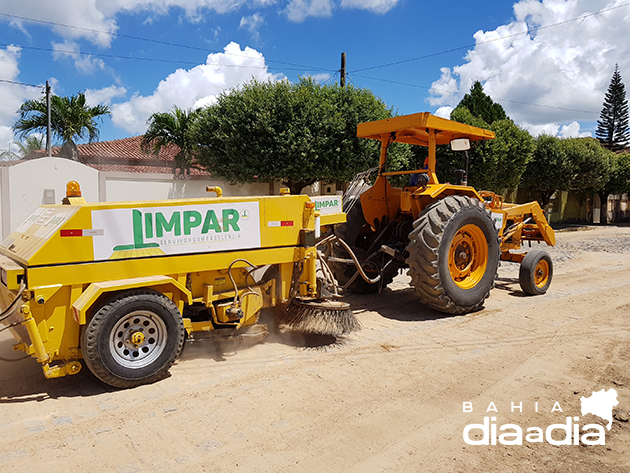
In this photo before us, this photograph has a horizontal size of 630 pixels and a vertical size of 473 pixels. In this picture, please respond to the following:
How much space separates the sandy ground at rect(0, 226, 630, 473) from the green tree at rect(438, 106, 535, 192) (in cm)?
1379

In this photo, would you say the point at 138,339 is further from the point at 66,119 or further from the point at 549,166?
the point at 549,166

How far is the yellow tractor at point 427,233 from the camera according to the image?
20.4 feet

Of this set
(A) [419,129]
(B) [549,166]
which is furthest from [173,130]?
(B) [549,166]

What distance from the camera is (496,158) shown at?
63.5 ft

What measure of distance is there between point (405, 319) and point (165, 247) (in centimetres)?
345

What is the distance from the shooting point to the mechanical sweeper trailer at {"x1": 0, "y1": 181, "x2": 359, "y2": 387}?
12.8 ft

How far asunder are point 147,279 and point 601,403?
386cm

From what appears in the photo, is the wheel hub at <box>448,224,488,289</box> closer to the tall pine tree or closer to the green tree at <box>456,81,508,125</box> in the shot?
the green tree at <box>456,81,508,125</box>

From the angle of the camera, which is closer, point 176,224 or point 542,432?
point 542,432

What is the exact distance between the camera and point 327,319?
5254 millimetres

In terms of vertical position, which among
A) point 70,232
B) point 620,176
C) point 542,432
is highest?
point 620,176

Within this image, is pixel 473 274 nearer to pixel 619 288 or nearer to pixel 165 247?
pixel 619 288

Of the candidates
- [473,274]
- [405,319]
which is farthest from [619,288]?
[405,319]

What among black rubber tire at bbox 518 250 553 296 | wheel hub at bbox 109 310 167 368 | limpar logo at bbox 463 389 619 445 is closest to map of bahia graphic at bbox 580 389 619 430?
limpar logo at bbox 463 389 619 445
